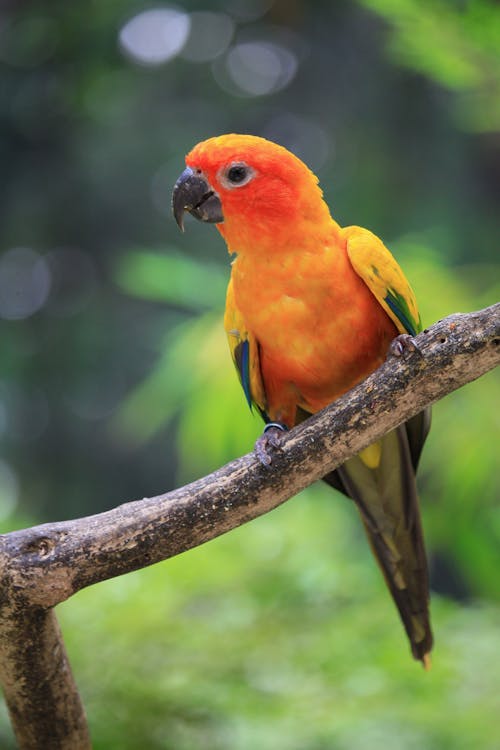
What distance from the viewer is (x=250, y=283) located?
1.94 metres

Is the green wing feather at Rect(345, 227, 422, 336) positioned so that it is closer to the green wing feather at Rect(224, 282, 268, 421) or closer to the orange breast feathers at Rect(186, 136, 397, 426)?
the orange breast feathers at Rect(186, 136, 397, 426)

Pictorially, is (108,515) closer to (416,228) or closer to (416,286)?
(416,286)

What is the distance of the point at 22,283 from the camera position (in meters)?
5.82

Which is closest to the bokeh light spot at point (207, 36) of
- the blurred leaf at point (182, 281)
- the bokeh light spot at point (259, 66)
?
the bokeh light spot at point (259, 66)

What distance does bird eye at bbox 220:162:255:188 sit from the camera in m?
1.87

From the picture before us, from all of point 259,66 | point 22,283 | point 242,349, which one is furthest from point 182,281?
point 259,66

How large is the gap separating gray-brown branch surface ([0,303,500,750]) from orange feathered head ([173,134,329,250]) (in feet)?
1.55

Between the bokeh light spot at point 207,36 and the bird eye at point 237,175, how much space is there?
4.23m

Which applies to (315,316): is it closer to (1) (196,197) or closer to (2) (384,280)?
(2) (384,280)

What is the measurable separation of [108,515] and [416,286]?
4.49 ft

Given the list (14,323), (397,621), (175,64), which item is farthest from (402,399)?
(175,64)

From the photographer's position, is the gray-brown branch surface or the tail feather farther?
the tail feather

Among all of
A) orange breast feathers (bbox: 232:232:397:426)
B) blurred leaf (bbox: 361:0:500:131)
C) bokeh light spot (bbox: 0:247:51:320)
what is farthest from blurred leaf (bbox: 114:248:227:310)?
bokeh light spot (bbox: 0:247:51:320)

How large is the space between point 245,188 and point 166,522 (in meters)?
0.79
